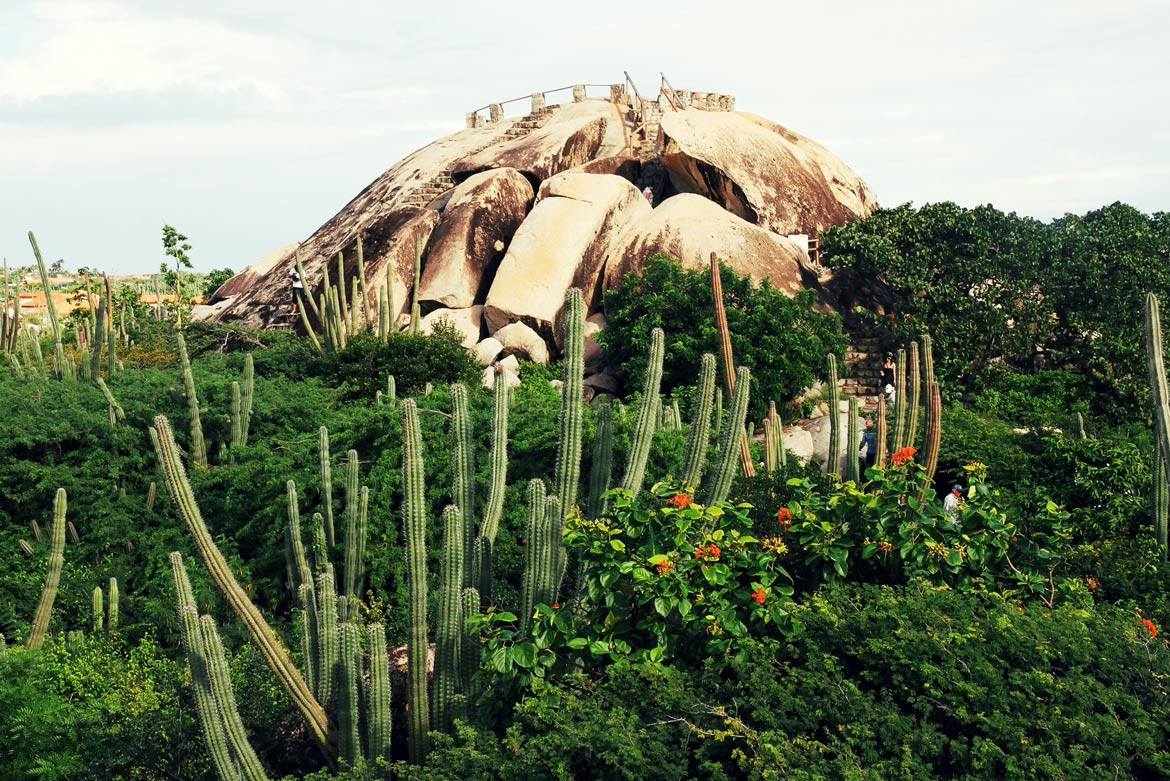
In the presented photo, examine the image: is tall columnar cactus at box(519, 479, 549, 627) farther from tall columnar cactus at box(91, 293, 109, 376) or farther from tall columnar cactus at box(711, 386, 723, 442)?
tall columnar cactus at box(91, 293, 109, 376)

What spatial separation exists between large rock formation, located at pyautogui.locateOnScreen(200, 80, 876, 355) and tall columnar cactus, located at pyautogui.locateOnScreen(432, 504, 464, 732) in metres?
14.6

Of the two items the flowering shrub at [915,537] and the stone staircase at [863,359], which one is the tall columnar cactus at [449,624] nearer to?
the flowering shrub at [915,537]

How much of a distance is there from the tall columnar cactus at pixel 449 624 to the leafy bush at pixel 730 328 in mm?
11105

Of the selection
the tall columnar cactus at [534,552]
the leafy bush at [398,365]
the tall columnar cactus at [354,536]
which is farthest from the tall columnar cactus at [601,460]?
the leafy bush at [398,365]

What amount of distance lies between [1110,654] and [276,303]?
21636 mm

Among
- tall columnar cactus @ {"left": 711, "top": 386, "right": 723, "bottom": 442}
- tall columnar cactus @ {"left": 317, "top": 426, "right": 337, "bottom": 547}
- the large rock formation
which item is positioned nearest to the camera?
tall columnar cactus @ {"left": 317, "top": 426, "right": 337, "bottom": 547}

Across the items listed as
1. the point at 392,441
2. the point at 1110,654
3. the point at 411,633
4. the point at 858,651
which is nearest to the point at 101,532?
the point at 392,441

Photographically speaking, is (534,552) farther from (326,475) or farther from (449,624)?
(326,475)

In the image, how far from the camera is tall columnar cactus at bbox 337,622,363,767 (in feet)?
24.6

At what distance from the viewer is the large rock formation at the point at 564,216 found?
23188 mm

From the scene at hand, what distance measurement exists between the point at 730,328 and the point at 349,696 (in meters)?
12.9

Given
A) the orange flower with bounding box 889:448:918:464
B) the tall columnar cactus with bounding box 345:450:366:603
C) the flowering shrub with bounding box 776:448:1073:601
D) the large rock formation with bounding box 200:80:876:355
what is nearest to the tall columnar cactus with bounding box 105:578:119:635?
the tall columnar cactus with bounding box 345:450:366:603

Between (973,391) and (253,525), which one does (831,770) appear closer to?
(253,525)

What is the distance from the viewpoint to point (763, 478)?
10000 millimetres
